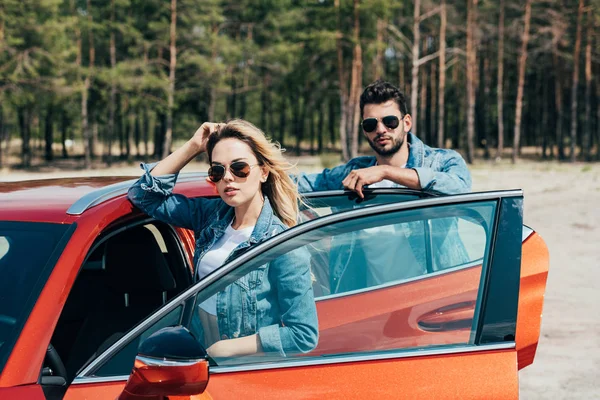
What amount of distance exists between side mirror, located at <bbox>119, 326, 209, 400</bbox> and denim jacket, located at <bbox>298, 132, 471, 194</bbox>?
5.65 feet

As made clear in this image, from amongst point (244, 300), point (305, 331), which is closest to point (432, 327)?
point (305, 331)

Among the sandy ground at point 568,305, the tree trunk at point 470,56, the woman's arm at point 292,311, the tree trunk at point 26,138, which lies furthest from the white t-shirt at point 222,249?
the tree trunk at point 26,138

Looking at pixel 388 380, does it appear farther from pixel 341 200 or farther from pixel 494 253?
pixel 341 200

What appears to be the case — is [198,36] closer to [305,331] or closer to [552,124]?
[552,124]

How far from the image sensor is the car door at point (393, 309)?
2133mm

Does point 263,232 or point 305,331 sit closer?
point 305,331

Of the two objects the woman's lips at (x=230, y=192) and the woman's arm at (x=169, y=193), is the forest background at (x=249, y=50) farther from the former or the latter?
the woman's lips at (x=230, y=192)

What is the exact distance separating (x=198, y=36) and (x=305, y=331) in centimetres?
4435

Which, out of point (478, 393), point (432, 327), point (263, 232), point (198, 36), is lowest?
point (478, 393)

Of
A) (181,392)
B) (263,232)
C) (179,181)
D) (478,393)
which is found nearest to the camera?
(181,392)

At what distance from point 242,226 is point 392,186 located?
3.36 ft

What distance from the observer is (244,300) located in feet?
7.27

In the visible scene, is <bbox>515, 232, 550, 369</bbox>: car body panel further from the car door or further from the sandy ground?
the sandy ground

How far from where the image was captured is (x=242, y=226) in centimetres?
278
